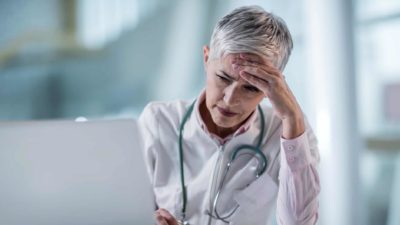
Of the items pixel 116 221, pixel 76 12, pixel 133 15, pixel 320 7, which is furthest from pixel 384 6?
pixel 116 221

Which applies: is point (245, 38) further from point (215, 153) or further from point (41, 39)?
point (41, 39)

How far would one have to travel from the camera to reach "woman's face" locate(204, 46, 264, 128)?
3.10ft

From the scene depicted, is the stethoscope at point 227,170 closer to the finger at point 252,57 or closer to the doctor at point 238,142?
the doctor at point 238,142

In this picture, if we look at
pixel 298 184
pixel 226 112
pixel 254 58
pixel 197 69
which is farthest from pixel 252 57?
pixel 197 69

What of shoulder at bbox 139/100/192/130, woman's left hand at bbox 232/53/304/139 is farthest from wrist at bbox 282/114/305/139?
shoulder at bbox 139/100/192/130

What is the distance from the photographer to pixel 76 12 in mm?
2641

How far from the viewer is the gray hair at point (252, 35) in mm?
910

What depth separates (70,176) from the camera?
27.6 inches

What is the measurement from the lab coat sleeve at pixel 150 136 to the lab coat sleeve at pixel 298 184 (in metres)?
0.27

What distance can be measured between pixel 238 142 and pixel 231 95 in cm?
12

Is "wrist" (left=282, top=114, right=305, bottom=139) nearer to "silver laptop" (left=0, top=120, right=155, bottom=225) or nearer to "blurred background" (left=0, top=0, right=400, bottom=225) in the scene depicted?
"silver laptop" (left=0, top=120, right=155, bottom=225)

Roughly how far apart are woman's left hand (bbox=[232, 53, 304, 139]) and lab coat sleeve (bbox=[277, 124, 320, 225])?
0.08 feet

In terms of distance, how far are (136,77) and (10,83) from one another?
649 millimetres

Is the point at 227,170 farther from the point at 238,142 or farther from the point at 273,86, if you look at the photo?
the point at 273,86
